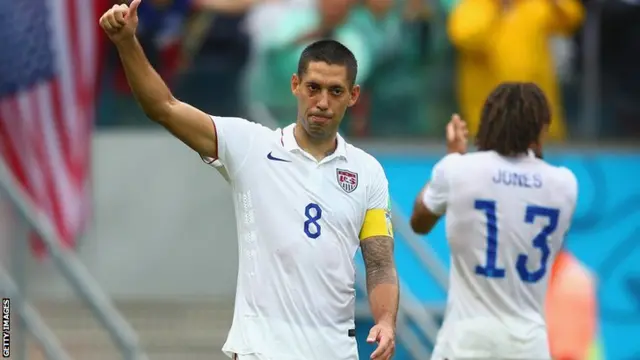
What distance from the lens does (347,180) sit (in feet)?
21.4

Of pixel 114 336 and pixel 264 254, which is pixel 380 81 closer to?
pixel 114 336

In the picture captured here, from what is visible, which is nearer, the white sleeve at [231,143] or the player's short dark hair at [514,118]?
the white sleeve at [231,143]

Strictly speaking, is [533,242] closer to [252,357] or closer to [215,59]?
[252,357]

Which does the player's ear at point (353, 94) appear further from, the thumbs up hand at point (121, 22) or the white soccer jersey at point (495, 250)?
the white soccer jersey at point (495, 250)

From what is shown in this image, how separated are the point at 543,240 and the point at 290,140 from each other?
1.82 metres

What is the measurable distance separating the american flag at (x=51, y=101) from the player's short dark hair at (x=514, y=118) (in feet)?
20.3

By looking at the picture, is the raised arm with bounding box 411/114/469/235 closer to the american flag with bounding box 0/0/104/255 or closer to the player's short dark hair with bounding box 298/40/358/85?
the player's short dark hair with bounding box 298/40/358/85

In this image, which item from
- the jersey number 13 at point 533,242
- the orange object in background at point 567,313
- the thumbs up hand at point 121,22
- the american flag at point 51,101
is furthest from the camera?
the american flag at point 51,101

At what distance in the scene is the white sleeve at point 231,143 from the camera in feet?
20.8

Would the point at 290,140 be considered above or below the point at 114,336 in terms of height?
above

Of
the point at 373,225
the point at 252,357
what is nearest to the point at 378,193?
the point at 373,225

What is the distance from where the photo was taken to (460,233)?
25.4 ft

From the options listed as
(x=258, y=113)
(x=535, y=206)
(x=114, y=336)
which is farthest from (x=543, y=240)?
(x=258, y=113)

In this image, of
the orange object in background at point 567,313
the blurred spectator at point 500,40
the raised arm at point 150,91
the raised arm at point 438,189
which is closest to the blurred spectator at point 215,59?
the blurred spectator at point 500,40
